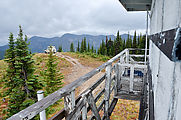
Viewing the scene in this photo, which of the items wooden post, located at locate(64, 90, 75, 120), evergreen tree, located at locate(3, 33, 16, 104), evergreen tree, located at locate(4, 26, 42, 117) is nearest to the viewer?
wooden post, located at locate(64, 90, 75, 120)

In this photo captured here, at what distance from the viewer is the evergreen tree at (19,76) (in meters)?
7.20

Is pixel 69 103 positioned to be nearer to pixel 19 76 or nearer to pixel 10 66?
pixel 19 76

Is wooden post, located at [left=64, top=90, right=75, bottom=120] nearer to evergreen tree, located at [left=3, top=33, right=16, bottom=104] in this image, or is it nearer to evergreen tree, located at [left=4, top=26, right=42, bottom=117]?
evergreen tree, located at [left=4, top=26, right=42, bottom=117]

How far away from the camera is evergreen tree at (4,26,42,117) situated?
23.6 ft

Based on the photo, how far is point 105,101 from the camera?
2.94 meters

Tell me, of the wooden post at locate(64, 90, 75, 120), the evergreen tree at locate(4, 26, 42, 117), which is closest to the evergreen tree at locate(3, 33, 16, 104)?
the evergreen tree at locate(4, 26, 42, 117)

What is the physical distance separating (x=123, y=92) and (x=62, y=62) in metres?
19.4

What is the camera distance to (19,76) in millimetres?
7273

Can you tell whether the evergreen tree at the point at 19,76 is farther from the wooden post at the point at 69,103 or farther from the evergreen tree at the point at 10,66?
the wooden post at the point at 69,103

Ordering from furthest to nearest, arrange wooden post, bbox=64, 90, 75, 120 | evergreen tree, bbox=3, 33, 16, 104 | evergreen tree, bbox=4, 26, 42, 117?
evergreen tree, bbox=3, 33, 16, 104, evergreen tree, bbox=4, 26, 42, 117, wooden post, bbox=64, 90, 75, 120

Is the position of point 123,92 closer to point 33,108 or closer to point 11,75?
point 33,108

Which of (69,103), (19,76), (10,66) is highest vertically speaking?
(69,103)

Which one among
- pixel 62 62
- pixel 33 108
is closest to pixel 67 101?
pixel 33 108

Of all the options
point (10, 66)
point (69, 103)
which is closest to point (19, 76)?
point (10, 66)
